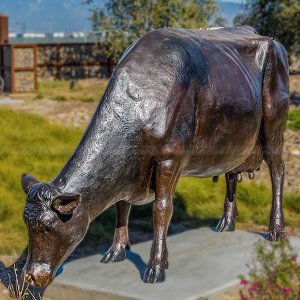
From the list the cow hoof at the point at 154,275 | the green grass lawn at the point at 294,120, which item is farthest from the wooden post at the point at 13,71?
the cow hoof at the point at 154,275

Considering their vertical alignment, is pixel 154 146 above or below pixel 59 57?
above

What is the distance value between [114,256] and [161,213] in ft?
3.26

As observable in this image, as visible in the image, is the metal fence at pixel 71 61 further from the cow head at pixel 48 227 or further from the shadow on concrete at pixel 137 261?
the cow head at pixel 48 227

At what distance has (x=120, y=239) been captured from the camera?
710cm

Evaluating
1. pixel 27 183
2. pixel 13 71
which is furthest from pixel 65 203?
pixel 13 71

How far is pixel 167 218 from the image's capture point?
20.5ft

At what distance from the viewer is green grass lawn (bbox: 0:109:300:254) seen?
9.07 m

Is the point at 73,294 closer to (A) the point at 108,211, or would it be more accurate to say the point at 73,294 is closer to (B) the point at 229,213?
(B) the point at 229,213

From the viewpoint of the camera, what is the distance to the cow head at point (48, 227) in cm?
548

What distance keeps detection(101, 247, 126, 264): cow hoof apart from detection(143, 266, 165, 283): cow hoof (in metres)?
0.70

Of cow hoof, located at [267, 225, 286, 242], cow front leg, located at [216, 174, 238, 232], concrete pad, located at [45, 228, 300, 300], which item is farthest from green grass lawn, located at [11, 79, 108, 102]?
concrete pad, located at [45, 228, 300, 300]

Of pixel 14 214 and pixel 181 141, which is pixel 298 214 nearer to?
pixel 14 214

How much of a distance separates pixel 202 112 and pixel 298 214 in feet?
12.7

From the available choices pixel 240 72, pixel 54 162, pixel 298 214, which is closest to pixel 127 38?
pixel 54 162
